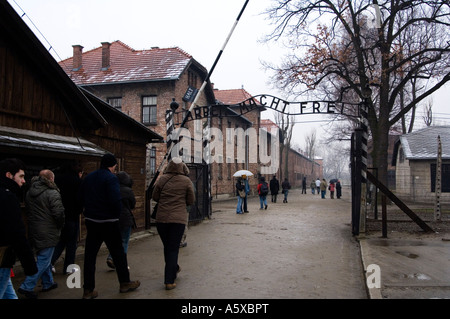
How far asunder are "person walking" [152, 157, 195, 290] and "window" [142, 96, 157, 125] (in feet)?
70.2

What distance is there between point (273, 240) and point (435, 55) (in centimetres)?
1649

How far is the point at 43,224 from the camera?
227 inches

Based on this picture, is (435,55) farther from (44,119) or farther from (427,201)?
(44,119)

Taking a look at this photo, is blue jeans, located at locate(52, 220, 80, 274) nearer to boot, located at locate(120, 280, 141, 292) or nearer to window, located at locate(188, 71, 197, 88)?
boot, located at locate(120, 280, 141, 292)

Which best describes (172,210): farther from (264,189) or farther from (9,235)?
(264,189)

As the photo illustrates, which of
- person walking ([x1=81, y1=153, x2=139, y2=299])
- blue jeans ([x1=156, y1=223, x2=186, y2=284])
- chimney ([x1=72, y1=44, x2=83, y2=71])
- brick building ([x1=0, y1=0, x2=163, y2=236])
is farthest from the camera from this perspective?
chimney ([x1=72, y1=44, x2=83, y2=71])

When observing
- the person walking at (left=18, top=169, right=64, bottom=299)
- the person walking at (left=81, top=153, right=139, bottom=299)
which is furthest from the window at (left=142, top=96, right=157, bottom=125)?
the person walking at (left=81, top=153, right=139, bottom=299)

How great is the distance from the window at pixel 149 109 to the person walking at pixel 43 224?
21.6m

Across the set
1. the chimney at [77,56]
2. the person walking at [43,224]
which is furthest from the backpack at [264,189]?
the chimney at [77,56]

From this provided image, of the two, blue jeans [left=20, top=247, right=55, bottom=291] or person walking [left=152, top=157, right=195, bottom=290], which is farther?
person walking [left=152, top=157, right=195, bottom=290]

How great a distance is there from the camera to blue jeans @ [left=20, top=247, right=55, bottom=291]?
18.1 ft

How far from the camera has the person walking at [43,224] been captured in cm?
A: 564

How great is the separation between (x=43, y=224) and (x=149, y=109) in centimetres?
2233

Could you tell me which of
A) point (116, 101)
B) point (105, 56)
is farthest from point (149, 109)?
point (105, 56)
